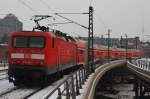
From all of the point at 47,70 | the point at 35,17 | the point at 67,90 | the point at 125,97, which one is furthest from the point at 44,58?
the point at 125,97

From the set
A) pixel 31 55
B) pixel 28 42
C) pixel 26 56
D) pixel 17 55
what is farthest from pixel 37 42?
pixel 17 55

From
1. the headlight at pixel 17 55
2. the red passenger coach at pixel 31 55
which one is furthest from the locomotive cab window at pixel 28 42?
the headlight at pixel 17 55

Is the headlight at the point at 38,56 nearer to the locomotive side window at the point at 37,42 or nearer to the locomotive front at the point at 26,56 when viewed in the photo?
the locomotive front at the point at 26,56

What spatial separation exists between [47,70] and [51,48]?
1.42 m

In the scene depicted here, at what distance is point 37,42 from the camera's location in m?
22.9

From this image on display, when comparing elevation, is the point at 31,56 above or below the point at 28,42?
below

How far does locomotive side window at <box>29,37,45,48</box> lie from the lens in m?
22.7

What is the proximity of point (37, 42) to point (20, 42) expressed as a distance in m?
0.97

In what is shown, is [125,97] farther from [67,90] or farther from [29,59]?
[67,90]

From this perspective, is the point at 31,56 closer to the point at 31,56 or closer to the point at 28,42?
the point at 31,56

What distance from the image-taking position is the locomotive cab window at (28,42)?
22766 mm

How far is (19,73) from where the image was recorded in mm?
22359

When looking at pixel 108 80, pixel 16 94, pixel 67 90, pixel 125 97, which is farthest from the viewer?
pixel 108 80

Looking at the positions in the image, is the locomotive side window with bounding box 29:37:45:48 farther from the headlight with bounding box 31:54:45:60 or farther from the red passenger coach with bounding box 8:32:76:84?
the headlight with bounding box 31:54:45:60
